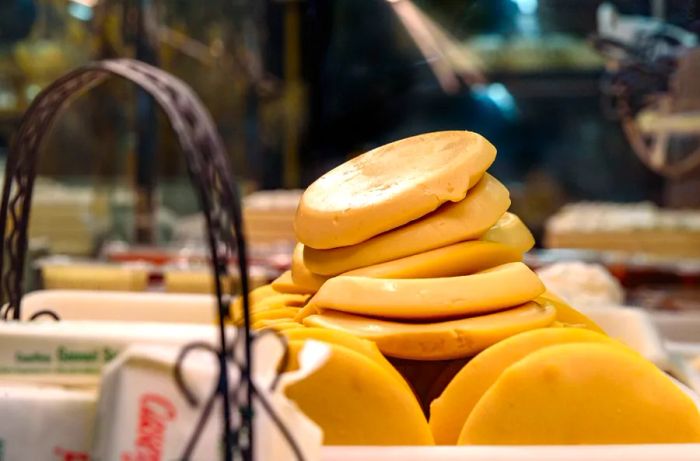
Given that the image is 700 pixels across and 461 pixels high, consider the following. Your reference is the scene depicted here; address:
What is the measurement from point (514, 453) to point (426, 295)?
0.14 m

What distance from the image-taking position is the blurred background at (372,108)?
7.60 ft

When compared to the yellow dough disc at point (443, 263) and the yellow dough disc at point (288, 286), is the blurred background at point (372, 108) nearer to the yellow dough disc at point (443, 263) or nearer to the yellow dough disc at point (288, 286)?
the yellow dough disc at point (288, 286)

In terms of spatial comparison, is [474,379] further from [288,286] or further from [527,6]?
[527,6]

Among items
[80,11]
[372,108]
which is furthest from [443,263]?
[372,108]

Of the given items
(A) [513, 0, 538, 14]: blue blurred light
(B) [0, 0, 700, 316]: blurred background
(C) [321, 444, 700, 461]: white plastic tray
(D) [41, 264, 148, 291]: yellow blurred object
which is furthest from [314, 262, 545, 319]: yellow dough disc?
(A) [513, 0, 538, 14]: blue blurred light

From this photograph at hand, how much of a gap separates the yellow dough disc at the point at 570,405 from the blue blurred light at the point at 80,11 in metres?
2.30

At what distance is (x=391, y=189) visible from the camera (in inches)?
25.3

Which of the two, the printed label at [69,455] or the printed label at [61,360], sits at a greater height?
the printed label at [61,360]

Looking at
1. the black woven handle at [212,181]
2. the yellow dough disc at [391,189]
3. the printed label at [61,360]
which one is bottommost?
the printed label at [61,360]

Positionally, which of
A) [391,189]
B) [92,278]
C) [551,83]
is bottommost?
[551,83]

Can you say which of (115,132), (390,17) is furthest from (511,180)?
(115,132)

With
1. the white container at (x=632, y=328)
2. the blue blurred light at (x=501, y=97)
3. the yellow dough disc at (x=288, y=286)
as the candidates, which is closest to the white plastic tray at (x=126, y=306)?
the yellow dough disc at (x=288, y=286)

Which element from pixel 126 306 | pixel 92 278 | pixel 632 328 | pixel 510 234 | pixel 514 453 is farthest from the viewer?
pixel 92 278

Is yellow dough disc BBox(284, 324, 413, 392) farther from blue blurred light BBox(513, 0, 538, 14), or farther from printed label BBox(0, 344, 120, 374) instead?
blue blurred light BBox(513, 0, 538, 14)
